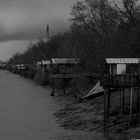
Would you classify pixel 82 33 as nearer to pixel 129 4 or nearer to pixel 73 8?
pixel 73 8

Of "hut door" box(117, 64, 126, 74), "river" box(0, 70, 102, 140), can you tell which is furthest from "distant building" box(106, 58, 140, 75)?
"river" box(0, 70, 102, 140)

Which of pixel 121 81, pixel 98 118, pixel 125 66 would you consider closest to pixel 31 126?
pixel 98 118

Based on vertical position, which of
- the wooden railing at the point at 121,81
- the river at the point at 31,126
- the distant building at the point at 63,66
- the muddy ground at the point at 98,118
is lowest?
the river at the point at 31,126

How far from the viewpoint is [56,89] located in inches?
2234

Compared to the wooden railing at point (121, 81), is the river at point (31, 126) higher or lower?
lower

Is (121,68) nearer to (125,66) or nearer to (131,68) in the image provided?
(125,66)

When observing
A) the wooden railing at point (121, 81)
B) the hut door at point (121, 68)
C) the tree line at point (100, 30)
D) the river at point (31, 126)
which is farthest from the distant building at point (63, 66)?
the wooden railing at point (121, 81)

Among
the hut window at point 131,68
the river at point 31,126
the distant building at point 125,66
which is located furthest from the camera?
the distant building at point 125,66

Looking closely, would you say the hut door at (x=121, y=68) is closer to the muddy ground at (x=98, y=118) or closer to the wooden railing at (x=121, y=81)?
the muddy ground at (x=98, y=118)

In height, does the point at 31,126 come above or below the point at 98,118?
below

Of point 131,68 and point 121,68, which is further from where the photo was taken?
point 121,68

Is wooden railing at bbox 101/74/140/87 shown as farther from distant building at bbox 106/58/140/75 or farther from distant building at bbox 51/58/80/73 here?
distant building at bbox 51/58/80/73

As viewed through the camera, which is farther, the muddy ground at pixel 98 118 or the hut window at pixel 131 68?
the hut window at pixel 131 68

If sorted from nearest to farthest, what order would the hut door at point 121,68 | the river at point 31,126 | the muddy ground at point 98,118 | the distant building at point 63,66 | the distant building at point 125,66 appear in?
the muddy ground at point 98,118 → the river at point 31,126 → the distant building at point 125,66 → the hut door at point 121,68 → the distant building at point 63,66
